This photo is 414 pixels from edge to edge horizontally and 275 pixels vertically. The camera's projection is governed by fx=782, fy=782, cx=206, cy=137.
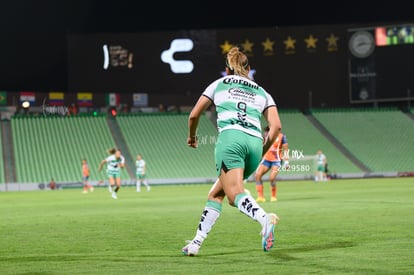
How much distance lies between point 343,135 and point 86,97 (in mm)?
21028

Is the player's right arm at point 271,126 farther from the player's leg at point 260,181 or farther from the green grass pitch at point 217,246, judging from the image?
the player's leg at point 260,181

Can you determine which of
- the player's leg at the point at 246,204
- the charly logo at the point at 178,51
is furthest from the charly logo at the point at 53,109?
the player's leg at the point at 246,204

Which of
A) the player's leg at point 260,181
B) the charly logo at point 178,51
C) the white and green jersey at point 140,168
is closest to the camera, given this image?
the player's leg at point 260,181

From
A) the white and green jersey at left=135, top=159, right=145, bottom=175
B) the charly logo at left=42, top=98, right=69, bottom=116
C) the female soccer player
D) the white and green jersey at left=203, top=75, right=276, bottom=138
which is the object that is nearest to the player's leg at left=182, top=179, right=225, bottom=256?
the female soccer player

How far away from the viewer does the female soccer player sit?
31.0 ft

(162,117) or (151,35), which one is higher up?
(151,35)

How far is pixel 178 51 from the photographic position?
6150 centimetres

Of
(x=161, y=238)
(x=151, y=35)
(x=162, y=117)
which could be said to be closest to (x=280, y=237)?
(x=161, y=238)

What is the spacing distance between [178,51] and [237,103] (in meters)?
52.2

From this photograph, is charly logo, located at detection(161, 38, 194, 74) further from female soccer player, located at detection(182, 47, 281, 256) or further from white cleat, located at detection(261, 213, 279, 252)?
white cleat, located at detection(261, 213, 279, 252)

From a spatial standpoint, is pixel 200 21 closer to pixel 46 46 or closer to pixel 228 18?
pixel 228 18

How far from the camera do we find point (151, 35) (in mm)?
61438

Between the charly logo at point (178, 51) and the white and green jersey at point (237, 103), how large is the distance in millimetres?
51187

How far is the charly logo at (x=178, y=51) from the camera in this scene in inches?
2399
